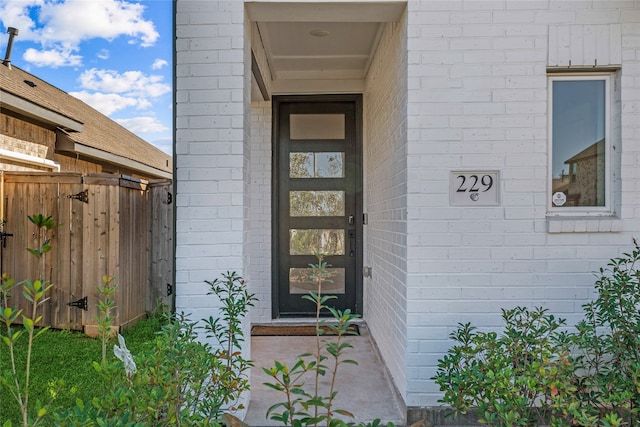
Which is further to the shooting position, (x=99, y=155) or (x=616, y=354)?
(x=99, y=155)

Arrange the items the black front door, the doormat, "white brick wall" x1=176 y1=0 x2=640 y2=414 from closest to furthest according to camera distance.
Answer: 1. "white brick wall" x1=176 y1=0 x2=640 y2=414
2. the doormat
3. the black front door

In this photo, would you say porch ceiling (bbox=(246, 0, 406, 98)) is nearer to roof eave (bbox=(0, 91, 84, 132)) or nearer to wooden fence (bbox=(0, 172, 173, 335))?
wooden fence (bbox=(0, 172, 173, 335))

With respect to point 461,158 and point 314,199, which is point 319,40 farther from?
point 461,158

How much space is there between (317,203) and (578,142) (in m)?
2.70

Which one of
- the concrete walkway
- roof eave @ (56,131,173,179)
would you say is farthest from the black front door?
roof eave @ (56,131,173,179)

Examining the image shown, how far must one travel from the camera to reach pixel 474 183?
2.48 metres

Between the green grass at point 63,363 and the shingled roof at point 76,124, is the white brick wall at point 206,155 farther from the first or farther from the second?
the shingled roof at point 76,124

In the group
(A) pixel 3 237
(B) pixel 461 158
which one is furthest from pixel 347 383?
(A) pixel 3 237

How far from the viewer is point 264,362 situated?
344cm

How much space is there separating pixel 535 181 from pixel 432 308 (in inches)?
39.0

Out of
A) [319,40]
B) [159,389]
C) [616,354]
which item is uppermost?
[319,40]

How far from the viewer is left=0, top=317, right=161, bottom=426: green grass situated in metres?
2.63

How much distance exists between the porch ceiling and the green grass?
7.51ft

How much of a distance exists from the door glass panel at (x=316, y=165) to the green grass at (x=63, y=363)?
2.20 meters
